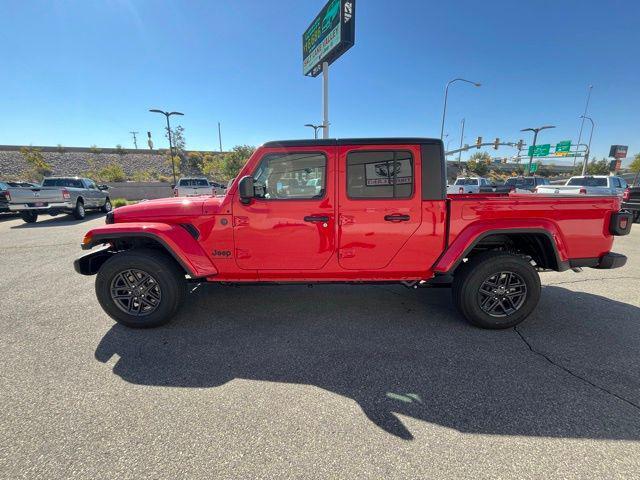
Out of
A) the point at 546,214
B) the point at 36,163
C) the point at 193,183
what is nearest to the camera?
the point at 546,214

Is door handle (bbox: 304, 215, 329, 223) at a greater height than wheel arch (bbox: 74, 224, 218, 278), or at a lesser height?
greater

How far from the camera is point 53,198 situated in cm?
1075

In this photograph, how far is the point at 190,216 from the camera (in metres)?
2.97

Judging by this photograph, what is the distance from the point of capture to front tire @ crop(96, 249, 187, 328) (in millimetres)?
3021

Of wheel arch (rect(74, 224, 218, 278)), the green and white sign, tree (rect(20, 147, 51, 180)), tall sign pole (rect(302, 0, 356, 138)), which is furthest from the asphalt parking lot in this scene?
tree (rect(20, 147, 51, 180))

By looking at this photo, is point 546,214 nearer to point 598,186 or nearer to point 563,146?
point 598,186

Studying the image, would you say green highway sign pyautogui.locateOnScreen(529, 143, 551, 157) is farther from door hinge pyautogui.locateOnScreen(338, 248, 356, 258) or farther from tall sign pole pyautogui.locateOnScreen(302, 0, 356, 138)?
door hinge pyautogui.locateOnScreen(338, 248, 356, 258)

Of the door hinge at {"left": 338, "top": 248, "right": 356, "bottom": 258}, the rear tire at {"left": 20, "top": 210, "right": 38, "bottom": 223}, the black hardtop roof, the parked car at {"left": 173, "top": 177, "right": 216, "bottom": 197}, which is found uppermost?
the black hardtop roof

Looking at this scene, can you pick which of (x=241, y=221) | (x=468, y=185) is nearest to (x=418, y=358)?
(x=241, y=221)

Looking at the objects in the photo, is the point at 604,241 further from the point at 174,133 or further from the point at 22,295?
the point at 174,133

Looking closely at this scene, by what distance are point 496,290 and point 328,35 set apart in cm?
1750

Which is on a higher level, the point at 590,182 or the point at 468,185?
the point at 590,182

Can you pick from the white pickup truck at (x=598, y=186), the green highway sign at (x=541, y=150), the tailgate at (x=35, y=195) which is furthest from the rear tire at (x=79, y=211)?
the green highway sign at (x=541, y=150)

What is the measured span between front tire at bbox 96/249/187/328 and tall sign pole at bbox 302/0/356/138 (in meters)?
14.3
